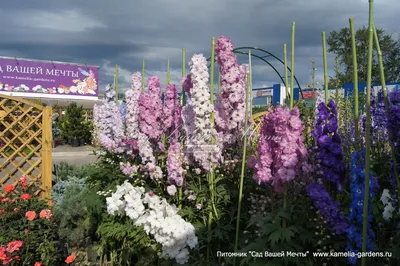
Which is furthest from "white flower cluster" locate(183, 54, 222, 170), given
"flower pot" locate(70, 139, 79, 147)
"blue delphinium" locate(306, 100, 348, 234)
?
"flower pot" locate(70, 139, 79, 147)

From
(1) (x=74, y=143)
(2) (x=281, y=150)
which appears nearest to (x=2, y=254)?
(2) (x=281, y=150)

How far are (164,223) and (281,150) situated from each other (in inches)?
40.2

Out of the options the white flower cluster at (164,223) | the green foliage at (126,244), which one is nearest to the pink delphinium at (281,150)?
the white flower cluster at (164,223)

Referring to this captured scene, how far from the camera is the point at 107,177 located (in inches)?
167

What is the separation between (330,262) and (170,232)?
1.08 metres

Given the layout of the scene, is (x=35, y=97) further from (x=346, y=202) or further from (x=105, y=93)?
(x=346, y=202)

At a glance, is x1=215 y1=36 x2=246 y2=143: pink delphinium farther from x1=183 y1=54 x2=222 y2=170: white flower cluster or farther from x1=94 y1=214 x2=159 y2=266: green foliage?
x1=94 y1=214 x2=159 y2=266: green foliage

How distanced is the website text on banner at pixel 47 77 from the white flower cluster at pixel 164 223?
24.0 meters

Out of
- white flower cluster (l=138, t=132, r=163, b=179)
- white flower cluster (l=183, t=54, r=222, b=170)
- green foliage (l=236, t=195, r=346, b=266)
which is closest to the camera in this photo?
green foliage (l=236, t=195, r=346, b=266)

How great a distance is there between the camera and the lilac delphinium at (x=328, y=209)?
2055mm

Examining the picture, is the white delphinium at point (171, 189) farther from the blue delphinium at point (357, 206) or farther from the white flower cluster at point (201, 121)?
the blue delphinium at point (357, 206)

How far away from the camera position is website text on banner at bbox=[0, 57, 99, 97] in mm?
23609

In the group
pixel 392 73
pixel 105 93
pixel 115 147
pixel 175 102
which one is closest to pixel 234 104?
pixel 175 102

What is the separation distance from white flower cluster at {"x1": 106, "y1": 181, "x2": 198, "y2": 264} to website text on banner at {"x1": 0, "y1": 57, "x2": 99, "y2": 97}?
23953 millimetres
